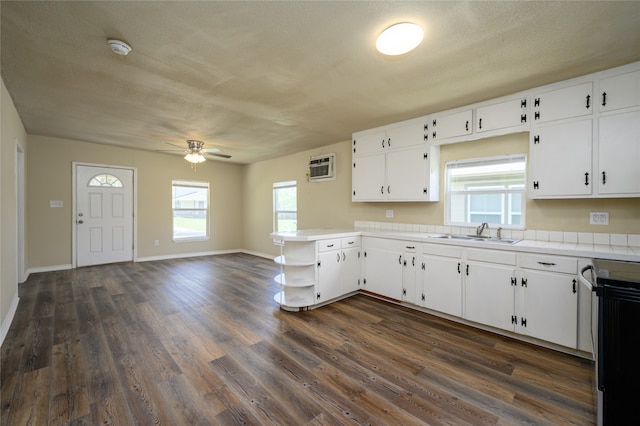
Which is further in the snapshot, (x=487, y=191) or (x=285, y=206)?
(x=285, y=206)

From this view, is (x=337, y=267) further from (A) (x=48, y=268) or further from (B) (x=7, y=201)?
(A) (x=48, y=268)

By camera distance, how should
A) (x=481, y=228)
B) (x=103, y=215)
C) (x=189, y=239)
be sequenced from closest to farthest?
1. (x=481, y=228)
2. (x=103, y=215)
3. (x=189, y=239)

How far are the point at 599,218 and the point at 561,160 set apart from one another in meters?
0.66

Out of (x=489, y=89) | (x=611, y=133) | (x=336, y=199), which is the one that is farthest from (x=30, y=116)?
(x=611, y=133)

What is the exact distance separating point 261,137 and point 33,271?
486 cm

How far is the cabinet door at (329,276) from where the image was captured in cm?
356

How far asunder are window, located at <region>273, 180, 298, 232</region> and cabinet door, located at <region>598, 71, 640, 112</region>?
4835 mm

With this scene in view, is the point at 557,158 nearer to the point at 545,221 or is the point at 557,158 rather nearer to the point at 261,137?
the point at 545,221

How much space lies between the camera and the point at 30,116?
391 cm

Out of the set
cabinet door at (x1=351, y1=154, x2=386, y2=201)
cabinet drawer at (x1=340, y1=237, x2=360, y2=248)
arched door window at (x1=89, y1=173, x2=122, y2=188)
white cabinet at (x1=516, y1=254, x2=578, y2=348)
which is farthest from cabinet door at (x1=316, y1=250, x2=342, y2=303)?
arched door window at (x1=89, y1=173, x2=122, y2=188)

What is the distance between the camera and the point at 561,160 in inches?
106

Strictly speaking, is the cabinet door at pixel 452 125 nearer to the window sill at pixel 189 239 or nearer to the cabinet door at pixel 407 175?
the cabinet door at pixel 407 175

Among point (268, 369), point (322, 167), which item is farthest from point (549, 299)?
point (322, 167)

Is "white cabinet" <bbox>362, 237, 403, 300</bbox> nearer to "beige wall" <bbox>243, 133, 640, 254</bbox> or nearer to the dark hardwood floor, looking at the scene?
the dark hardwood floor
